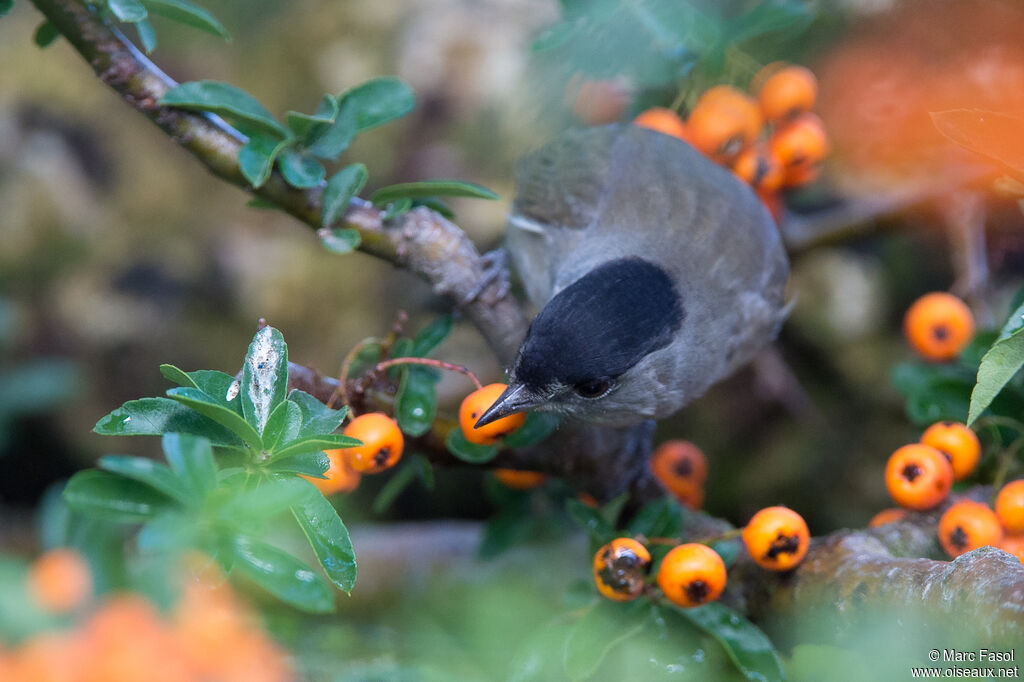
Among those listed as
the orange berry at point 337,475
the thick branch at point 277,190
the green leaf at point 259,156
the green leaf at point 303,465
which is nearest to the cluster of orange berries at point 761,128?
the thick branch at point 277,190

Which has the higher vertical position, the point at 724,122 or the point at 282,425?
the point at 282,425

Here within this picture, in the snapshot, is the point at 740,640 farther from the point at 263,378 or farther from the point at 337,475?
the point at 263,378

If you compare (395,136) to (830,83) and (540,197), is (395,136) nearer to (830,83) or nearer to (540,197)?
(540,197)

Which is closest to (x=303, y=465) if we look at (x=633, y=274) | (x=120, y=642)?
(x=120, y=642)

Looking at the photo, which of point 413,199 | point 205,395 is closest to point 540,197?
point 413,199

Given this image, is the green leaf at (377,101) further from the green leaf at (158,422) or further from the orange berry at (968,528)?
the orange berry at (968,528)

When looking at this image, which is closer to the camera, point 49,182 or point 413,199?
point 413,199
